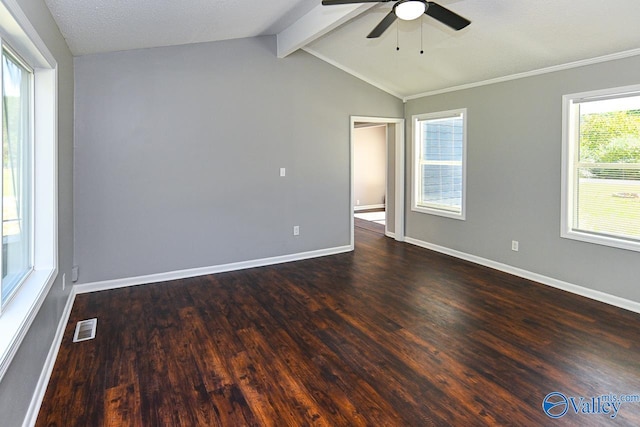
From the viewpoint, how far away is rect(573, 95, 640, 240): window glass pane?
3609mm

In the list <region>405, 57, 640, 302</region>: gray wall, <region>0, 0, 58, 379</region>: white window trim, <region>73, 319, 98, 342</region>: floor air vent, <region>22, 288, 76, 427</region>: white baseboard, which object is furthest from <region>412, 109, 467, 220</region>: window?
<region>22, 288, 76, 427</region>: white baseboard

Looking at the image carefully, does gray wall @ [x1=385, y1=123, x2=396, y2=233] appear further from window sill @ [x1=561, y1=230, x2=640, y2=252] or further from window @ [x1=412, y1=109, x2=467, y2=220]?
window sill @ [x1=561, y1=230, x2=640, y2=252]

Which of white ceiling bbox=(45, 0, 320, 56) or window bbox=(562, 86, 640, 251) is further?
window bbox=(562, 86, 640, 251)

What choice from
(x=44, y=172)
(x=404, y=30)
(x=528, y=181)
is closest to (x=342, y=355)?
(x=44, y=172)

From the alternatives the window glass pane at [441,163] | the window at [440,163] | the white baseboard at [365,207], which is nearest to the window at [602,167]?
the window at [440,163]

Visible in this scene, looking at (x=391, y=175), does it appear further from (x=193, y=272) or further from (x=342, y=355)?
(x=342, y=355)

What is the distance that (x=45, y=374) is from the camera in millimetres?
2502

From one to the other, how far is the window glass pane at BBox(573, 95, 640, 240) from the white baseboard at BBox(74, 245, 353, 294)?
3.13m

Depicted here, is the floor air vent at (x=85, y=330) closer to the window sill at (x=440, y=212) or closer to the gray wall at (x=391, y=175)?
the window sill at (x=440, y=212)

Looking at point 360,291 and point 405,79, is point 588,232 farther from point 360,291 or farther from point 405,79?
point 405,79

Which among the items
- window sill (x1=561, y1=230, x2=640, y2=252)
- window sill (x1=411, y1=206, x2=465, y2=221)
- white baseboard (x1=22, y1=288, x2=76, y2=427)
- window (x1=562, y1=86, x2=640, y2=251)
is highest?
window (x1=562, y1=86, x2=640, y2=251)

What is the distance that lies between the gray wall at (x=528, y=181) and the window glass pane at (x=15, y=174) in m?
4.67

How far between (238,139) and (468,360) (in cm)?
358

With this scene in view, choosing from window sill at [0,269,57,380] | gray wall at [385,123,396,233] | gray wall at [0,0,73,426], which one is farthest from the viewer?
gray wall at [385,123,396,233]
